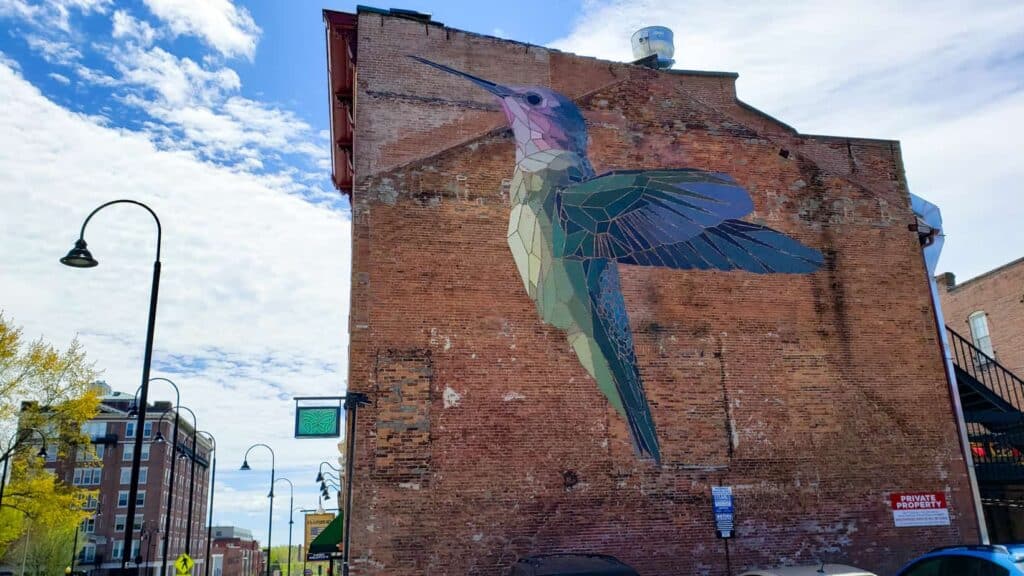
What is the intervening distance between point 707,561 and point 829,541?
250 centimetres

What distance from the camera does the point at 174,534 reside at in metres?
69.3

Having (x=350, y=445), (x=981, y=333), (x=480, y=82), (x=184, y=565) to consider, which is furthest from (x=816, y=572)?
(x=981, y=333)

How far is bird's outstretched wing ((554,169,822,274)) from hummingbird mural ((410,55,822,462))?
2 centimetres

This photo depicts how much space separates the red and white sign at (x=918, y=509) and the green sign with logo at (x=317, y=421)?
1057cm

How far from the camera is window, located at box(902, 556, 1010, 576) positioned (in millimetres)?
6917

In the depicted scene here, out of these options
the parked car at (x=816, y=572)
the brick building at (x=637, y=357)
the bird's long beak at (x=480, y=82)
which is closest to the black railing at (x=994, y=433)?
the brick building at (x=637, y=357)

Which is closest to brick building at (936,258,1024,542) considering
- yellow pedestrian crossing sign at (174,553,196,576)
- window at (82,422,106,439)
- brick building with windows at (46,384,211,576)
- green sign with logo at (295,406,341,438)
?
green sign with logo at (295,406,341,438)

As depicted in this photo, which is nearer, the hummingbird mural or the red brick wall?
the hummingbird mural

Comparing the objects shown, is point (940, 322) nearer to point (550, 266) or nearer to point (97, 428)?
point (550, 266)

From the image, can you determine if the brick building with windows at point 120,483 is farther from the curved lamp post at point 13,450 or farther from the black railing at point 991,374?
the black railing at point 991,374

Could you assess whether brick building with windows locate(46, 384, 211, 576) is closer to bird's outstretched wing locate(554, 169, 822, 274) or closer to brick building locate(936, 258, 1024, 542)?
bird's outstretched wing locate(554, 169, 822, 274)

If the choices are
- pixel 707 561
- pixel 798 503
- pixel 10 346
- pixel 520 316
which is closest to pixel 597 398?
pixel 520 316

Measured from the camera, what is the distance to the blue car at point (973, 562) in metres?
6.71

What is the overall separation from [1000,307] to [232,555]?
86982 mm
